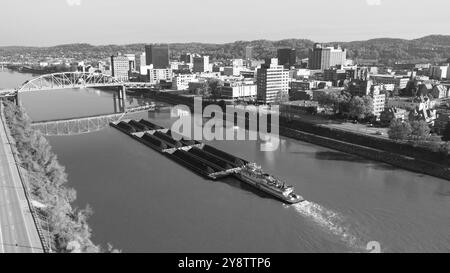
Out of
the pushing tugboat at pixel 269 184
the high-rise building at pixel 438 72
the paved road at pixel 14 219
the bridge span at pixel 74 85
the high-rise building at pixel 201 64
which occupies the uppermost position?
the high-rise building at pixel 201 64

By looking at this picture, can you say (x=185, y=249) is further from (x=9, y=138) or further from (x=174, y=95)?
(x=174, y=95)

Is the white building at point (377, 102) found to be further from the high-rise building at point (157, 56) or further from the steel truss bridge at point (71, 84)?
the high-rise building at point (157, 56)

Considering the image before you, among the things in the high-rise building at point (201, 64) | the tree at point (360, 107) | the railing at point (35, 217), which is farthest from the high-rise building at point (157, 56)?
the railing at point (35, 217)

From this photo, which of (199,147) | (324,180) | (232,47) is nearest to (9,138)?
(199,147)

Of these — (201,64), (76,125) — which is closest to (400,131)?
(76,125)

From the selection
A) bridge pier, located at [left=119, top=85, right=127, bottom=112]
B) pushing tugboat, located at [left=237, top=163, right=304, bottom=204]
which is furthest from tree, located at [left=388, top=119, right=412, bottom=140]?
bridge pier, located at [left=119, top=85, right=127, bottom=112]

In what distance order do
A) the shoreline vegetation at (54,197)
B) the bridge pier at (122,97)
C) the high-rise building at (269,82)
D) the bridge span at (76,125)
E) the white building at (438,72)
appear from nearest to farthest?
the shoreline vegetation at (54,197) < the bridge span at (76,125) < the high-rise building at (269,82) < the bridge pier at (122,97) < the white building at (438,72)

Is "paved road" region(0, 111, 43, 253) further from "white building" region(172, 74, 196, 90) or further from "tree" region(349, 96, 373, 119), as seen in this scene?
"white building" region(172, 74, 196, 90)
